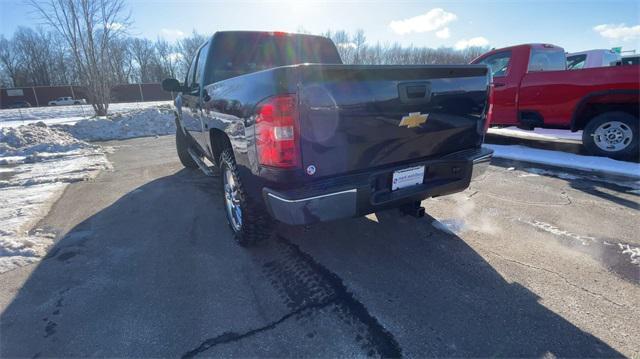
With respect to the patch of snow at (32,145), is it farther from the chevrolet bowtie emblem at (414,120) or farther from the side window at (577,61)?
the side window at (577,61)

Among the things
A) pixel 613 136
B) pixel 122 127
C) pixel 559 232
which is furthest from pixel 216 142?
pixel 122 127

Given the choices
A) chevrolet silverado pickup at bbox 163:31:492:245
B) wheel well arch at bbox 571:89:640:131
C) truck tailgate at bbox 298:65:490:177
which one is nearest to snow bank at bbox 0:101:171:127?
chevrolet silverado pickup at bbox 163:31:492:245

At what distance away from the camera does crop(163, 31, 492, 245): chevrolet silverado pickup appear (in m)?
2.03

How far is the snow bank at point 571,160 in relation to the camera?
4871 mm

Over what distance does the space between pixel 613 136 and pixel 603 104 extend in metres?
0.58

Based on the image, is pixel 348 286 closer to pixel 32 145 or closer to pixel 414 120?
pixel 414 120

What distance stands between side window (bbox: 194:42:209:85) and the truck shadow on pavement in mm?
2065

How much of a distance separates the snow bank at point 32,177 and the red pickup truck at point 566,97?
20.3 feet

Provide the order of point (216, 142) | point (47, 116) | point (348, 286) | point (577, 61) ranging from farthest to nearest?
point (47, 116) < point (577, 61) < point (216, 142) < point (348, 286)

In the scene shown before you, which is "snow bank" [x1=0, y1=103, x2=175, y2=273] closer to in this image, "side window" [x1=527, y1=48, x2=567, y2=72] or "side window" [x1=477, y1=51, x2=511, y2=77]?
"side window" [x1=477, y1=51, x2=511, y2=77]

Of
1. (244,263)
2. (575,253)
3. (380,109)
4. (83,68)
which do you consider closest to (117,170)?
(244,263)

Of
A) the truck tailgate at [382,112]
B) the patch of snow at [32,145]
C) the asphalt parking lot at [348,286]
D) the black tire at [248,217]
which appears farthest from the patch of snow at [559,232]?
the patch of snow at [32,145]

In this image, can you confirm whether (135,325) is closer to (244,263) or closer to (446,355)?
(244,263)

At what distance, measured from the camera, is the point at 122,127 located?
12.6 meters
